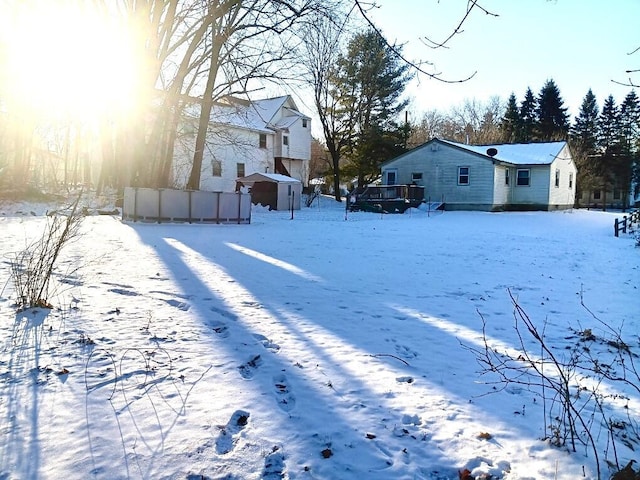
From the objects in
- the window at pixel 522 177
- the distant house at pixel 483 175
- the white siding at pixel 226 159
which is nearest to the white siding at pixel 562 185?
the distant house at pixel 483 175

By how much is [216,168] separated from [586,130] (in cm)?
4159

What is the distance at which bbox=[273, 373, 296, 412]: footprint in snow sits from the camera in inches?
110

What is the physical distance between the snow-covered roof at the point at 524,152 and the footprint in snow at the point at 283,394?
88.0 ft

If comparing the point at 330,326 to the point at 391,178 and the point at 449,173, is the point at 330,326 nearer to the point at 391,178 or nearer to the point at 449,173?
the point at 449,173

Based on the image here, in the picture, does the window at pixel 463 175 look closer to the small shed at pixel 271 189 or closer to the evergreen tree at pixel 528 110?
the small shed at pixel 271 189

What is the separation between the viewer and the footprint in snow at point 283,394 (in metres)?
2.79

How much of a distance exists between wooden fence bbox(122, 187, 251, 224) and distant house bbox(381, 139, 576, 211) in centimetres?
1617

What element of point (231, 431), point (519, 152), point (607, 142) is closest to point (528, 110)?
point (607, 142)

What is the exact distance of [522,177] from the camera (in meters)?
29.6

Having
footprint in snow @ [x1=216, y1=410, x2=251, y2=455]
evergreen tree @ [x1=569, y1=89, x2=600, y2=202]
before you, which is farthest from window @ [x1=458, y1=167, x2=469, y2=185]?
footprint in snow @ [x1=216, y1=410, x2=251, y2=455]

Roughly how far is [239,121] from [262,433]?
33.3 m

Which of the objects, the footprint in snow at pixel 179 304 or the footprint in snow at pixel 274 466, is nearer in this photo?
the footprint in snow at pixel 274 466

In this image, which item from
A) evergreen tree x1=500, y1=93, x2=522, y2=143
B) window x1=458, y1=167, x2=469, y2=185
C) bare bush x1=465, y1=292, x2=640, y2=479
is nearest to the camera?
bare bush x1=465, y1=292, x2=640, y2=479

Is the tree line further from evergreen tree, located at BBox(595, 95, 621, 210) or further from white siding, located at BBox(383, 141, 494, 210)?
evergreen tree, located at BBox(595, 95, 621, 210)
